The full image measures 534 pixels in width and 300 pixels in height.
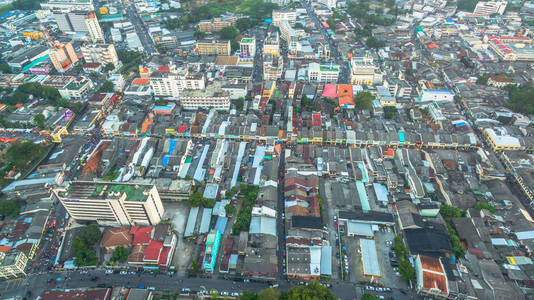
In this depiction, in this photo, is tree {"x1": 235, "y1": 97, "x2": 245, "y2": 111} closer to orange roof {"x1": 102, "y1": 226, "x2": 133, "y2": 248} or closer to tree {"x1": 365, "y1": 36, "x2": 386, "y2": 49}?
orange roof {"x1": 102, "y1": 226, "x2": 133, "y2": 248}

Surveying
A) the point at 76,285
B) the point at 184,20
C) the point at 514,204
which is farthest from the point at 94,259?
the point at 184,20

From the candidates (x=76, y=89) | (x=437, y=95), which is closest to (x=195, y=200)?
(x=76, y=89)

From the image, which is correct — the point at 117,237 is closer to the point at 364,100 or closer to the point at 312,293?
the point at 312,293

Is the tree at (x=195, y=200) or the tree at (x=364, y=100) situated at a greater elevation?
the tree at (x=364, y=100)

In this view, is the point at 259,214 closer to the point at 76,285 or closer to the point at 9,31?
the point at 76,285

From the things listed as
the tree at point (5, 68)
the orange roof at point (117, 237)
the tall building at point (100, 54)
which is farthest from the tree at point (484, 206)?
the tree at point (5, 68)

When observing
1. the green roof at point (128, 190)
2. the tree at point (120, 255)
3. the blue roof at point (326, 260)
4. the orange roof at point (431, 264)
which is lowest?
the blue roof at point (326, 260)

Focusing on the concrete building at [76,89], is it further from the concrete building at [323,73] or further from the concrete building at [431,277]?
the concrete building at [431,277]
